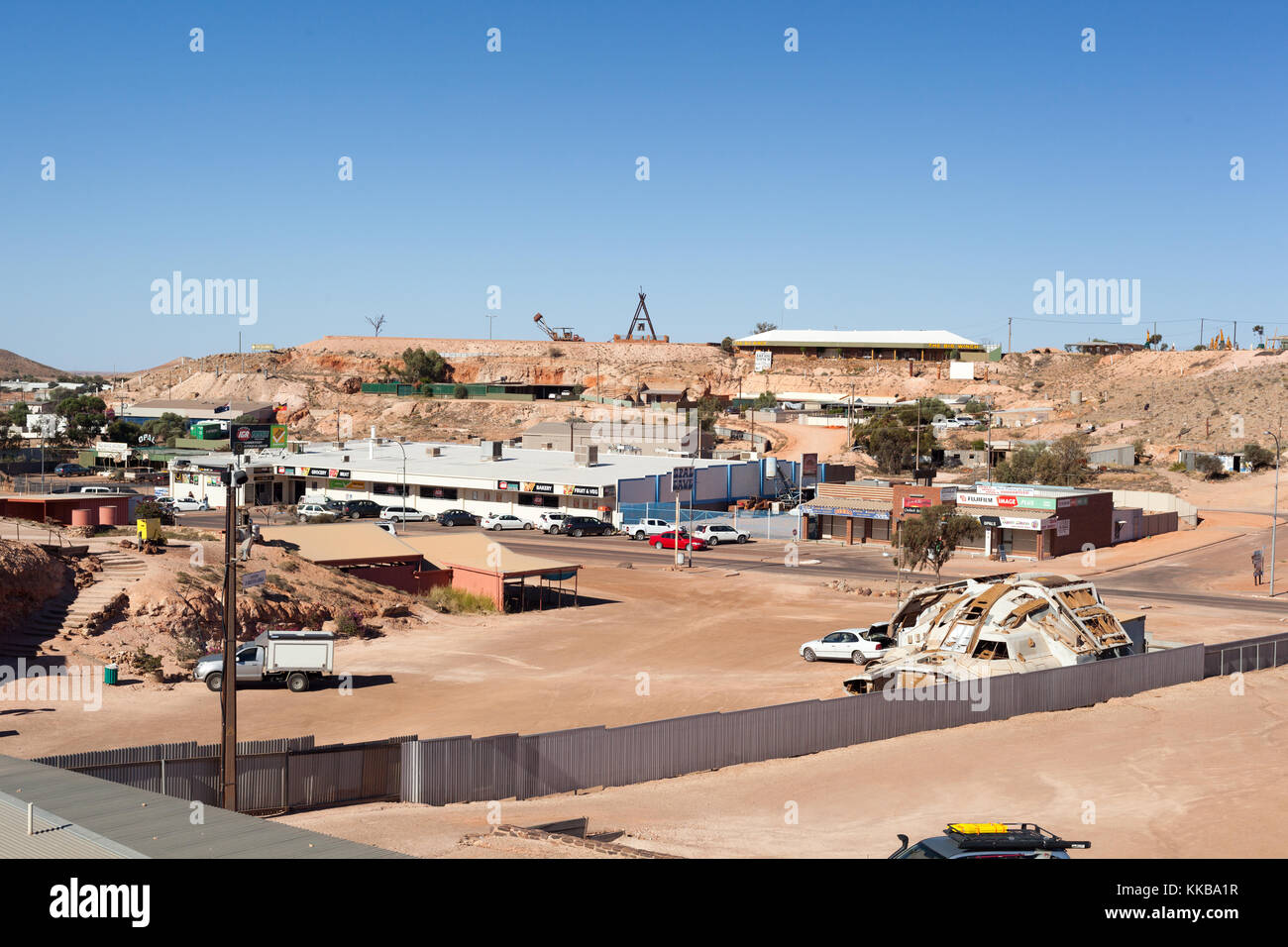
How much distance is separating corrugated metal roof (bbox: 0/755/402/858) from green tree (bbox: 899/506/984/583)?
118 ft

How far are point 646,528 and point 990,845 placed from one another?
53.6m

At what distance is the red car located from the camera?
2457 inches

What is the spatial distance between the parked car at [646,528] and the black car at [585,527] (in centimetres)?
142

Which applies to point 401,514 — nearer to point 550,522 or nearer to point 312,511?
point 312,511

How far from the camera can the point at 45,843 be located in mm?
13062

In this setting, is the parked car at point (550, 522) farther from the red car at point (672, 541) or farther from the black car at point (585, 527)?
the red car at point (672, 541)

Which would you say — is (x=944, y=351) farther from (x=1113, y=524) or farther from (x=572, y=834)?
(x=572, y=834)

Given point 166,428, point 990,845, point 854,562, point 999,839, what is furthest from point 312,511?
point 166,428

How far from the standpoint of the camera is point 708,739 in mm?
22125

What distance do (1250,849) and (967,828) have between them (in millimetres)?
6849

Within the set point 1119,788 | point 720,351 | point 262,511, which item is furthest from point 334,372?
point 1119,788

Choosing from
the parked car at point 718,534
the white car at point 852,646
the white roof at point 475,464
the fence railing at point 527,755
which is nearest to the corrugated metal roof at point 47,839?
the fence railing at point 527,755

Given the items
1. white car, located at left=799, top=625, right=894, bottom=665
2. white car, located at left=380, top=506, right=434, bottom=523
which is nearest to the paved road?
white car, located at left=380, top=506, right=434, bottom=523

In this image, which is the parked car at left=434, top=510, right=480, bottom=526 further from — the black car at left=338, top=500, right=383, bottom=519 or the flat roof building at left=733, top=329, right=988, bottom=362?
the flat roof building at left=733, top=329, right=988, bottom=362
